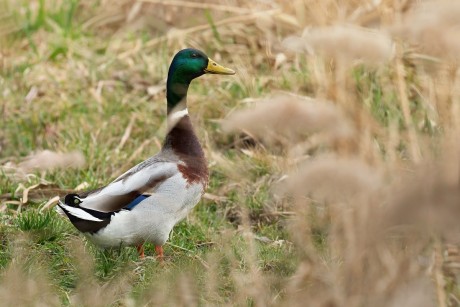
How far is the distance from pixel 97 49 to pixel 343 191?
5.22 m

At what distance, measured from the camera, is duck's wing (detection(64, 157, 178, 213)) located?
4.27m

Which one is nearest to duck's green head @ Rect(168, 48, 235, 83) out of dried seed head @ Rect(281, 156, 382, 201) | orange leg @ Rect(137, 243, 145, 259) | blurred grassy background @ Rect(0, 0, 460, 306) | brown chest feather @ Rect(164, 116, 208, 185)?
brown chest feather @ Rect(164, 116, 208, 185)

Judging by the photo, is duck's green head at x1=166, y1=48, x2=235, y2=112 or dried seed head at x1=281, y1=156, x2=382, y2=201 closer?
dried seed head at x1=281, y1=156, x2=382, y2=201

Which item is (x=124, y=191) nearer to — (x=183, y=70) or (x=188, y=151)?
(x=188, y=151)

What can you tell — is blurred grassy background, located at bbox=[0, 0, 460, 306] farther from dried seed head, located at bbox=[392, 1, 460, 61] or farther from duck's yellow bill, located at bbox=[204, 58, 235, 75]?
duck's yellow bill, located at bbox=[204, 58, 235, 75]

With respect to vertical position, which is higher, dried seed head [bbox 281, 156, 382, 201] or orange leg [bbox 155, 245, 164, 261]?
dried seed head [bbox 281, 156, 382, 201]

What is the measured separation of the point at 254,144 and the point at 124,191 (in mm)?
1944

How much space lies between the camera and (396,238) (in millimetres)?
3023

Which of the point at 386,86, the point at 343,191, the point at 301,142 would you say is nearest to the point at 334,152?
the point at 343,191

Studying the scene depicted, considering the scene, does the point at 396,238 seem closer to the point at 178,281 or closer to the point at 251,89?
the point at 178,281

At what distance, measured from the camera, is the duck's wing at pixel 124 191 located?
4270 mm

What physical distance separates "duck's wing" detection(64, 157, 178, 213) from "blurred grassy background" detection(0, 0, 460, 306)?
0.21 meters

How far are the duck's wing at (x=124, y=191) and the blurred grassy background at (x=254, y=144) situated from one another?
0.69 ft

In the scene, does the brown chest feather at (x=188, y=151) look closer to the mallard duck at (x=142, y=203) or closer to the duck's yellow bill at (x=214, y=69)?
the mallard duck at (x=142, y=203)
